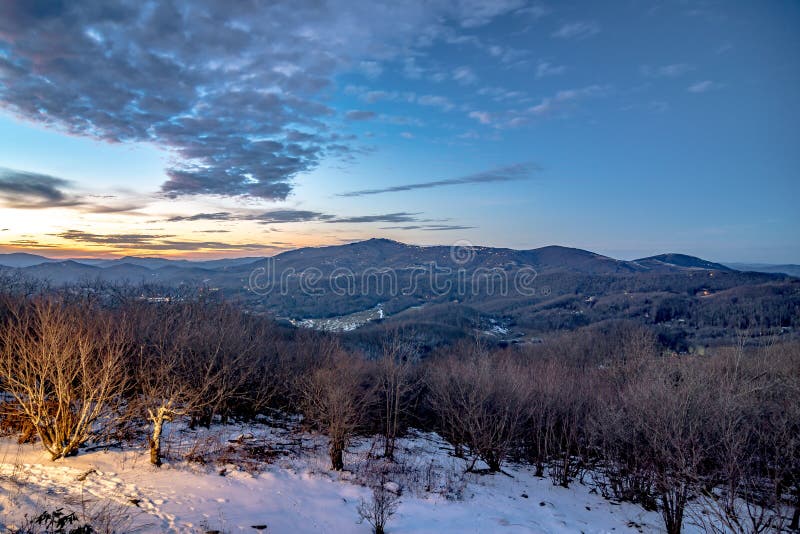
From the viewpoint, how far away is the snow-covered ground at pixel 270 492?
13.3 metres

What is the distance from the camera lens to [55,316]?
2106cm

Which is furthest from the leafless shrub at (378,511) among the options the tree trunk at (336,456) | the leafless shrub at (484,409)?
the leafless shrub at (484,409)

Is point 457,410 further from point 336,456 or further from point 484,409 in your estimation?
point 336,456

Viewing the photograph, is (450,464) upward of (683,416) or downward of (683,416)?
downward

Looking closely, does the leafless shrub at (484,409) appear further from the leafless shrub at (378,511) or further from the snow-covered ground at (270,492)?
the leafless shrub at (378,511)

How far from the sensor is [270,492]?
17.4m

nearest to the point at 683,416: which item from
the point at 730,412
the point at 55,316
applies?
the point at 730,412

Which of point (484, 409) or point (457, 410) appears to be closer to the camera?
point (484, 409)

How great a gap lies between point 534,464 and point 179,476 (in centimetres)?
2538

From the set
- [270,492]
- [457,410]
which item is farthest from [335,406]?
[457,410]

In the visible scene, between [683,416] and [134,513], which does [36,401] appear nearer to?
[134,513]

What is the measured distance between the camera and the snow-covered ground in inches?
523

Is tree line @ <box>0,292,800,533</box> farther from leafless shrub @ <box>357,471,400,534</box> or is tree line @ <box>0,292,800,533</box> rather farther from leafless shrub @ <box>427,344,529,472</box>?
leafless shrub @ <box>357,471,400,534</box>

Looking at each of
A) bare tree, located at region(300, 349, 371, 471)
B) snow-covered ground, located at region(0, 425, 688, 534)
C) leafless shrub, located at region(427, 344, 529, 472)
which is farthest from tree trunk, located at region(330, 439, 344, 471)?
leafless shrub, located at region(427, 344, 529, 472)
